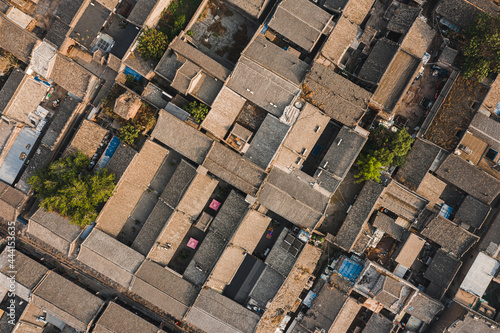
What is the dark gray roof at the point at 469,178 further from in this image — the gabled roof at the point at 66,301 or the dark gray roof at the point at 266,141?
the gabled roof at the point at 66,301

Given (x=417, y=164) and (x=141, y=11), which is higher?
(x=417, y=164)

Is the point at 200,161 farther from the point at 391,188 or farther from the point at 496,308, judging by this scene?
the point at 496,308

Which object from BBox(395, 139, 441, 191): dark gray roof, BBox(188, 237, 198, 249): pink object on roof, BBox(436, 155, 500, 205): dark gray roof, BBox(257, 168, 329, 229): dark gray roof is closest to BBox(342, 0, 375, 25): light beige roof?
BBox(395, 139, 441, 191): dark gray roof

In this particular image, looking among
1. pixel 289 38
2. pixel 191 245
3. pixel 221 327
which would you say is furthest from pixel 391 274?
pixel 289 38

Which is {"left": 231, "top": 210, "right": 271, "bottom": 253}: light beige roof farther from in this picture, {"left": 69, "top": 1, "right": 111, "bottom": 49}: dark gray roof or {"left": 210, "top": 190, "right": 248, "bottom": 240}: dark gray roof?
{"left": 69, "top": 1, "right": 111, "bottom": 49}: dark gray roof

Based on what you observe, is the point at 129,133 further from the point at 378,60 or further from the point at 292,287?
the point at 378,60

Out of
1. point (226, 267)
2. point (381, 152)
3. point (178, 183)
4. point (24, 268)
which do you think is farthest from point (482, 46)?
point (24, 268)
